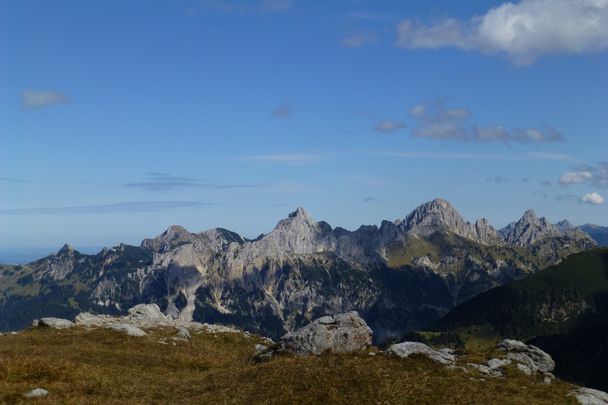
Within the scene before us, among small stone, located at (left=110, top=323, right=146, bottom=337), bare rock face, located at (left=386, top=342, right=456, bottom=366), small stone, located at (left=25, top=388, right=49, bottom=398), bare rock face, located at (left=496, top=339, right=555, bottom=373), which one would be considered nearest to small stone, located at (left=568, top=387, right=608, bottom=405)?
bare rock face, located at (left=386, top=342, right=456, bottom=366)

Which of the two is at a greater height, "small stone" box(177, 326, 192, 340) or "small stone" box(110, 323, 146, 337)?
"small stone" box(110, 323, 146, 337)

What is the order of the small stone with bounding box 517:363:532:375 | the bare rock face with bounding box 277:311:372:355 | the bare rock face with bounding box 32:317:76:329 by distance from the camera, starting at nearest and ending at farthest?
the bare rock face with bounding box 277:311:372:355 → the small stone with bounding box 517:363:532:375 → the bare rock face with bounding box 32:317:76:329

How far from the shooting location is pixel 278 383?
73.2 ft

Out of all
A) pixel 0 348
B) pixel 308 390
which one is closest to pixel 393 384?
pixel 308 390

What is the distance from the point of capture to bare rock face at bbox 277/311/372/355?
31797 mm

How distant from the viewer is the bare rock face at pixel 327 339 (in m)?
31.8

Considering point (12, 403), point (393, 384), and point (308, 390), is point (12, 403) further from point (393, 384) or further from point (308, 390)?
point (393, 384)

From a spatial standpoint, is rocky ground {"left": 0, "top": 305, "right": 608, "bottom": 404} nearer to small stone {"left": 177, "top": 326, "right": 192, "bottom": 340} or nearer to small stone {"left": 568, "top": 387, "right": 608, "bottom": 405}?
small stone {"left": 568, "top": 387, "right": 608, "bottom": 405}

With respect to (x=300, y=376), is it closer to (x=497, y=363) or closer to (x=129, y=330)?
(x=497, y=363)

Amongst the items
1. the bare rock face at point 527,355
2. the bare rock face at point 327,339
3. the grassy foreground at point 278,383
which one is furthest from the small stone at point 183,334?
the bare rock face at point 527,355

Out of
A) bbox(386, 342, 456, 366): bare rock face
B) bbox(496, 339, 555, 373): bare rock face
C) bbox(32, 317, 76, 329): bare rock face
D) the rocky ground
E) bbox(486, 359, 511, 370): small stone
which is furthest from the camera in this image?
bbox(32, 317, 76, 329): bare rock face

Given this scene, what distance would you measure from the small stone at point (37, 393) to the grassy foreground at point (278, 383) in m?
0.32

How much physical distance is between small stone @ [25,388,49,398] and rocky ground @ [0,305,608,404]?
0.14 ft

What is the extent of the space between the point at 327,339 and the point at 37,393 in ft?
53.4
